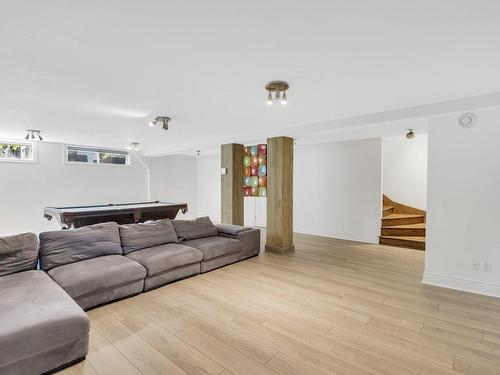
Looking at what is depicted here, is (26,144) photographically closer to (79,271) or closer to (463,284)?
(79,271)

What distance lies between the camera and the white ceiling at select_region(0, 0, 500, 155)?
1.50 m

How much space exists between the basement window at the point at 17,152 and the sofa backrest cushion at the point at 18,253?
4387mm

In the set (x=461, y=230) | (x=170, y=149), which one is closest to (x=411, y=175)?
(x=461, y=230)

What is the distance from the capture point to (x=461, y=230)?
3180mm

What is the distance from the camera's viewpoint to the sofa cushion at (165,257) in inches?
122

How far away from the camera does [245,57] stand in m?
2.03

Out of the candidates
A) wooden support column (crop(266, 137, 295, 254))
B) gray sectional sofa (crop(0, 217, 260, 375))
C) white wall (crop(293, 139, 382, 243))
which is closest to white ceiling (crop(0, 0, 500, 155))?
wooden support column (crop(266, 137, 295, 254))

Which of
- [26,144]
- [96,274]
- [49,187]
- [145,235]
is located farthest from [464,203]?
[26,144]

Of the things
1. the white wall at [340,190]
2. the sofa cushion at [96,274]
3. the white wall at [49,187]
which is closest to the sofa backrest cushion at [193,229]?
the sofa cushion at [96,274]

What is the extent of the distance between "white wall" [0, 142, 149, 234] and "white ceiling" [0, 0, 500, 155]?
293 centimetres

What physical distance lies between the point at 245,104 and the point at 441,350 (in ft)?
10.1

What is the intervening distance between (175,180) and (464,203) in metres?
7.43

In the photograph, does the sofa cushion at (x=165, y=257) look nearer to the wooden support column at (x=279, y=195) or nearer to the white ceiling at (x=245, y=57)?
the wooden support column at (x=279, y=195)

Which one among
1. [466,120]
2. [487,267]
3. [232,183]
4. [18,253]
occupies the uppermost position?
[466,120]
